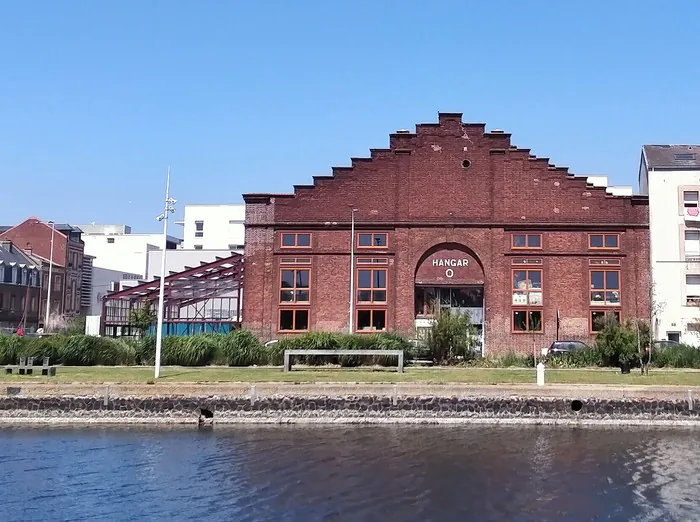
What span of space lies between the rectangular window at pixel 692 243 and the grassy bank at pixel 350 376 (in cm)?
1751

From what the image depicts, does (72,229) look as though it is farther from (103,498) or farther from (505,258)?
(103,498)

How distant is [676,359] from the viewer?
105ft

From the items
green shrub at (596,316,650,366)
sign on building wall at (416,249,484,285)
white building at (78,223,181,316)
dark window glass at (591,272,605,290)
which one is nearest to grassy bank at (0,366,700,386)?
green shrub at (596,316,650,366)

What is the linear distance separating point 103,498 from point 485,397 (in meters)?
12.9

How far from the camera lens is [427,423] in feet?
73.5

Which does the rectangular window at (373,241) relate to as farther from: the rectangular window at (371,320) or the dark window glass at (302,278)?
the rectangular window at (371,320)

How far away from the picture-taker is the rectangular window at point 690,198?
45.4m

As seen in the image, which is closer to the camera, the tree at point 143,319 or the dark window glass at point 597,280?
the dark window glass at point 597,280

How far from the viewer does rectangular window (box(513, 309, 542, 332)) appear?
43.9 m

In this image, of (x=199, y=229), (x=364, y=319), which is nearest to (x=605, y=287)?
(x=364, y=319)

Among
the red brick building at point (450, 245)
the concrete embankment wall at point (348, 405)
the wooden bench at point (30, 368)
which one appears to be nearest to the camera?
the concrete embankment wall at point (348, 405)

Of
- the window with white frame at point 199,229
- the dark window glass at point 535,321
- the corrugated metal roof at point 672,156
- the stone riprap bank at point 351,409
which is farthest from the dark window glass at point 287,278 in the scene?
the window with white frame at point 199,229

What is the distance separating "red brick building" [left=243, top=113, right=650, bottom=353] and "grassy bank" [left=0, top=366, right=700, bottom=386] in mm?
14508

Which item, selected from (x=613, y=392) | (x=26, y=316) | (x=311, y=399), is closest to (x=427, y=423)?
(x=311, y=399)
